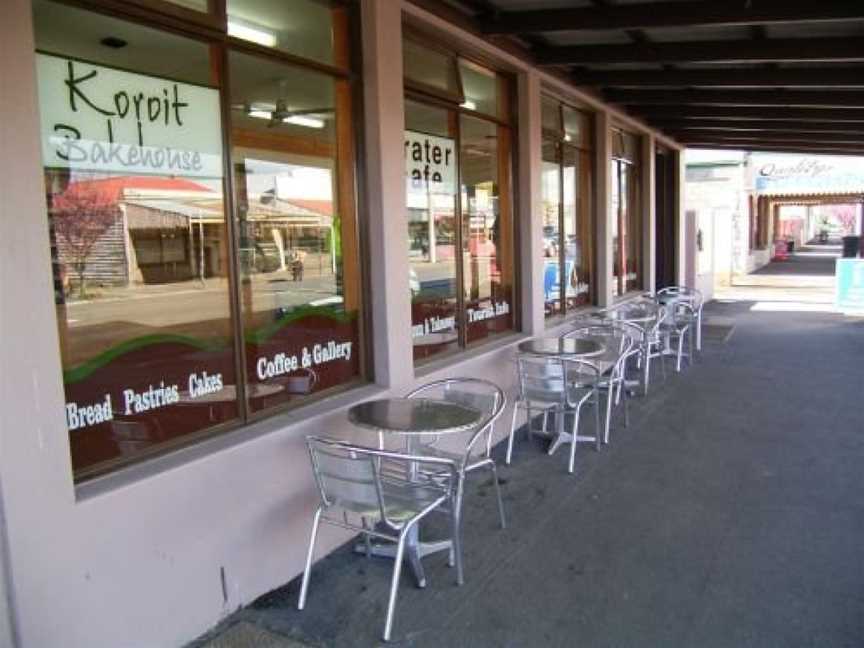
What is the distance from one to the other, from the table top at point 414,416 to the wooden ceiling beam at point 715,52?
10.9 feet

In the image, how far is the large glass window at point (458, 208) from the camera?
14.8ft

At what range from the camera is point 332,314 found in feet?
12.5

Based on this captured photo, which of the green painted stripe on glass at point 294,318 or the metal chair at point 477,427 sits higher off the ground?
the green painted stripe on glass at point 294,318

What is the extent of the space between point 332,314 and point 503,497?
148 cm

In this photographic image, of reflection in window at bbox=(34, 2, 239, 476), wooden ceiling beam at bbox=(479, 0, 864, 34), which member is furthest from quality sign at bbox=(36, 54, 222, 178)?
wooden ceiling beam at bbox=(479, 0, 864, 34)

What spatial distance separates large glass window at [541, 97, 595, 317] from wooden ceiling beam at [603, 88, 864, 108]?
Answer: 0.54m

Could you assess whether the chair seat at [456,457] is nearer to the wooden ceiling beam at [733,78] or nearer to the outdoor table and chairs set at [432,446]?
the outdoor table and chairs set at [432,446]

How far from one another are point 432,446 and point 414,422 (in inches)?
29.7

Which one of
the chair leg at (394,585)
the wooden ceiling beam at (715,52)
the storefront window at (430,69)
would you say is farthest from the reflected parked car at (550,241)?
the chair leg at (394,585)

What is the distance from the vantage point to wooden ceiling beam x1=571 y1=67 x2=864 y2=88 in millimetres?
5727

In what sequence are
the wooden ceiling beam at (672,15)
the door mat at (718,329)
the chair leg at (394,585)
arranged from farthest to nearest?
the door mat at (718,329)
the wooden ceiling beam at (672,15)
the chair leg at (394,585)

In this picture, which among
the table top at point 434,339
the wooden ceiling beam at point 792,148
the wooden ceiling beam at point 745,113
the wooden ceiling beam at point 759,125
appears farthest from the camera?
the wooden ceiling beam at point 792,148

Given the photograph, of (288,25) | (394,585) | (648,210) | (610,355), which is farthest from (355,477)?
(648,210)

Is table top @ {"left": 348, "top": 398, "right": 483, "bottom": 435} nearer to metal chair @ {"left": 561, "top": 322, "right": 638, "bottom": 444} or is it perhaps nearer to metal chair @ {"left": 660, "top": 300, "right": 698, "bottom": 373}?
metal chair @ {"left": 561, "top": 322, "right": 638, "bottom": 444}
